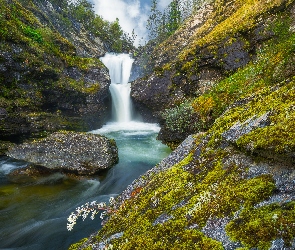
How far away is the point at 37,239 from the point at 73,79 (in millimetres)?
16257

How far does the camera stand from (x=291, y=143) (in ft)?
9.85

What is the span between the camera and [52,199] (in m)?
10.2

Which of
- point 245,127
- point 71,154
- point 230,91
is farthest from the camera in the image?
point 230,91

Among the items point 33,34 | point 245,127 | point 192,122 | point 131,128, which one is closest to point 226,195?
point 245,127

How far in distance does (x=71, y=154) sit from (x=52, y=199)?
2779mm

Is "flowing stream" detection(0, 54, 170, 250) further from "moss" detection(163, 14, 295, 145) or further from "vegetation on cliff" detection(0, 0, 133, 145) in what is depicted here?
"vegetation on cliff" detection(0, 0, 133, 145)

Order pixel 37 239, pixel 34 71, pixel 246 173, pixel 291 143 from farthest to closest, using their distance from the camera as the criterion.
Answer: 1. pixel 34 71
2. pixel 37 239
3. pixel 246 173
4. pixel 291 143

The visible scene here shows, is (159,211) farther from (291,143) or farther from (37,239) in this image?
(37,239)

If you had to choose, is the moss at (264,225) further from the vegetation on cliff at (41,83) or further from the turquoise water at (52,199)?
the vegetation on cliff at (41,83)

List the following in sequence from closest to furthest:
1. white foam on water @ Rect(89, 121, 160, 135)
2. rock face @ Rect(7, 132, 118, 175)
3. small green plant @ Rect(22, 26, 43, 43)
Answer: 1. rock face @ Rect(7, 132, 118, 175)
2. small green plant @ Rect(22, 26, 43, 43)
3. white foam on water @ Rect(89, 121, 160, 135)

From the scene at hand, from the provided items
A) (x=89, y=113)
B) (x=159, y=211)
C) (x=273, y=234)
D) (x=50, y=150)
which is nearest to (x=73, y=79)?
(x=89, y=113)

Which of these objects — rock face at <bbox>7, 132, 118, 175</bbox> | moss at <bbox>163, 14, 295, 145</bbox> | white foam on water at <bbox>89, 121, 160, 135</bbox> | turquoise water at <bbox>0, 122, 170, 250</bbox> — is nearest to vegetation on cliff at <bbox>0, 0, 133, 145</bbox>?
white foam on water at <bbox>89, 121, 160, 135</bbox>

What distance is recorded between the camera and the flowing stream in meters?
7.97

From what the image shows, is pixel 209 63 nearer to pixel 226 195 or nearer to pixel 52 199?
pixel 52 199
